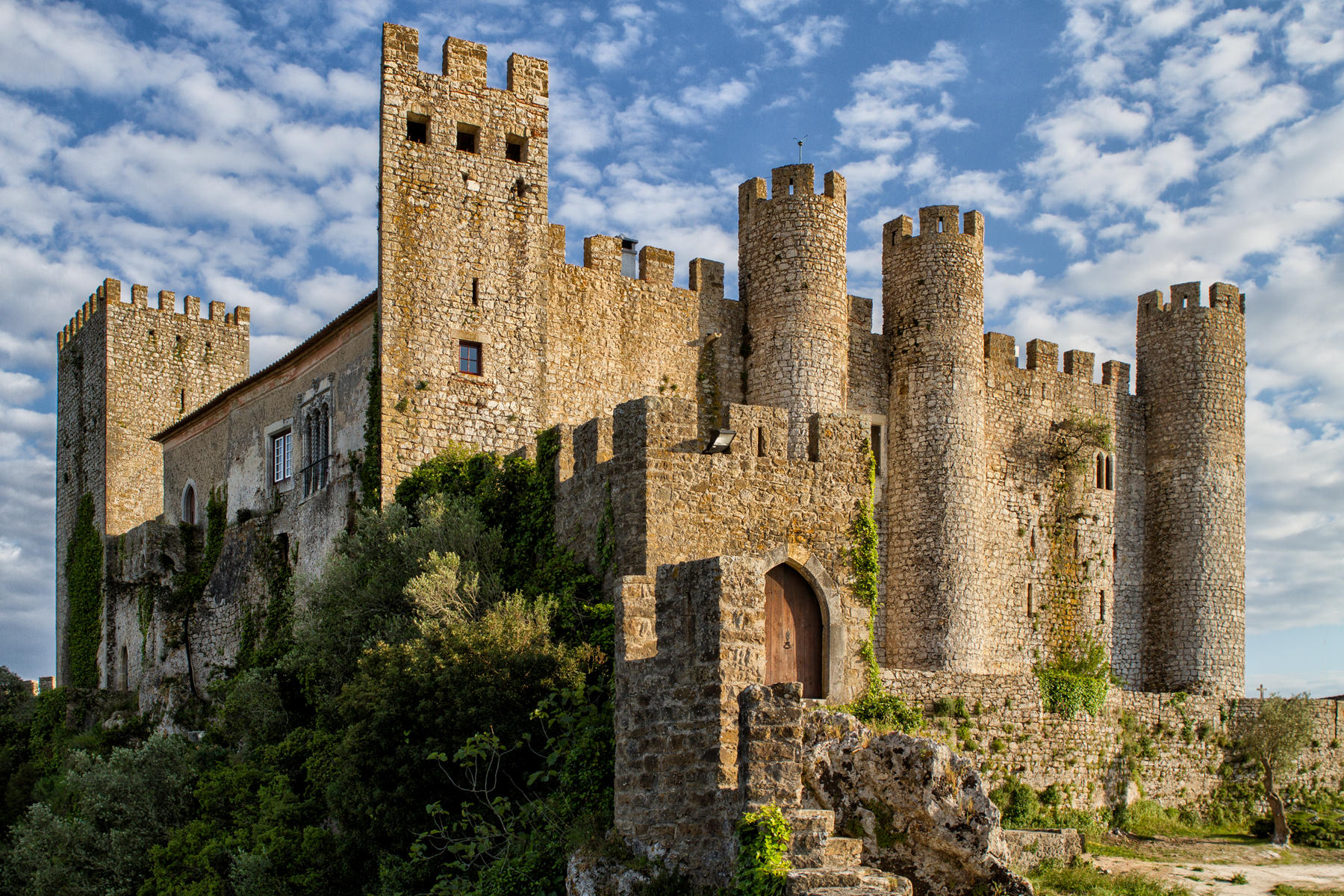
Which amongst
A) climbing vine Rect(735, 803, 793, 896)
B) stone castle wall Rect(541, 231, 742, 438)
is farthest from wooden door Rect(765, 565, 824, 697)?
stone castle wall Rect(541, 231, 742, 438)

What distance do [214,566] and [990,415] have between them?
19675 mm

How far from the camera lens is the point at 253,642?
29.5m

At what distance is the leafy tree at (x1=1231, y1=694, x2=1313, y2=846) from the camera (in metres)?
28.7

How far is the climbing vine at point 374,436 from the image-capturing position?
24375 mm

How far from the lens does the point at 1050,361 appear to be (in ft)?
111

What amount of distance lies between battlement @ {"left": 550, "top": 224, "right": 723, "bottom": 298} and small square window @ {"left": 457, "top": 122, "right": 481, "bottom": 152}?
230 cm

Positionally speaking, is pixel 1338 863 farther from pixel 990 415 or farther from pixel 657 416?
pixel 657 416

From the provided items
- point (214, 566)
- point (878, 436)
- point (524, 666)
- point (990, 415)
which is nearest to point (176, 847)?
point (524, 666)

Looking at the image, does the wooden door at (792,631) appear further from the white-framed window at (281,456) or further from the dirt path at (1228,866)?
the white-framed window at (281,456)

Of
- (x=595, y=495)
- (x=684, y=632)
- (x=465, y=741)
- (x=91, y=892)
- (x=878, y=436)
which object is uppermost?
(x=878, y=436)

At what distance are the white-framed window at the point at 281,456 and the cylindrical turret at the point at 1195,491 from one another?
21984 mm

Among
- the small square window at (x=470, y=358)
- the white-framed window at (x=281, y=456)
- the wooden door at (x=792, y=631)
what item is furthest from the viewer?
the white-framed window at (x=281, y=456)

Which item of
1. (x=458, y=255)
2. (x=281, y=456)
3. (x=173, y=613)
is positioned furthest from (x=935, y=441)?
(x=173, y=613)

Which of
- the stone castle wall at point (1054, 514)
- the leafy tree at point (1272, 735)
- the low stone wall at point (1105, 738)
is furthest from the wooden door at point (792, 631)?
the leafy tree at point (1272, 735)
